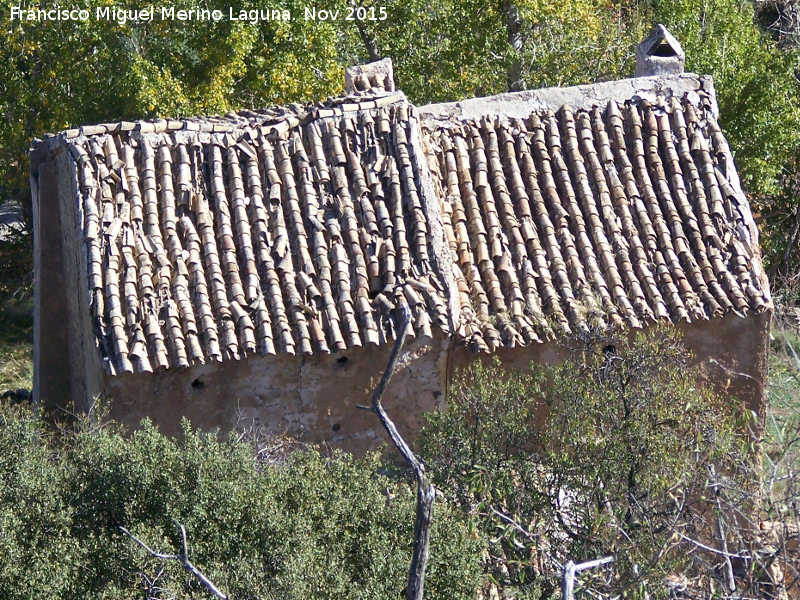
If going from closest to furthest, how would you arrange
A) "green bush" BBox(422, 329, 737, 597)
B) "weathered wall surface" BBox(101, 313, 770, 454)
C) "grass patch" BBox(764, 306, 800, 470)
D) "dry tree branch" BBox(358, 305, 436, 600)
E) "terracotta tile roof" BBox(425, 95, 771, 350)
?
"dry tree branch" BBox(358, 305, 436, 600) → "green bush" BBox(422, 329, 737, 597) → "weathered wall surface" BBox(101, 313, 770, 454) → "terracotta tile roof" BBox(425, 95, 771, 350) → "grass patch" BBox(764, 306, 800, 470)

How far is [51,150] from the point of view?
1153 cm

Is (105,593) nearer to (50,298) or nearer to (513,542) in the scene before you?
(513,542)

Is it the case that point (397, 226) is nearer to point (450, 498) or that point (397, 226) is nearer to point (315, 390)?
point (315, 390)

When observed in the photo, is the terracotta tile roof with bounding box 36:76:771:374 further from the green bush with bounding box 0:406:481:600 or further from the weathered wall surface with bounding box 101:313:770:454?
the green bush with bounding box 0:406:481:600

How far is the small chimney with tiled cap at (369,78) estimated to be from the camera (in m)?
12.5

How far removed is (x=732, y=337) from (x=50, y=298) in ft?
25.0

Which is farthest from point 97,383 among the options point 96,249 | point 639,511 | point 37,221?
point 639,511

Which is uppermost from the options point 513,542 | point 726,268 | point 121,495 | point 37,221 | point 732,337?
point 37,221

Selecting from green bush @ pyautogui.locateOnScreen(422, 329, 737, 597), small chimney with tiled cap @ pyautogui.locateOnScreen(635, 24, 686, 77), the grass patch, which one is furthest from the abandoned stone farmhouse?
the grass patch

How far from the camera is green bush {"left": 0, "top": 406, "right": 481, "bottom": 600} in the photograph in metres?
7.89

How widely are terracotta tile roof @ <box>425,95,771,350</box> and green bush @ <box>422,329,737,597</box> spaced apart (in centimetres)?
90

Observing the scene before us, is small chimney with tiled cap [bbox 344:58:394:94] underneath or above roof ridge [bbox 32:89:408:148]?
above

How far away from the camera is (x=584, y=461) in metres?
9.22

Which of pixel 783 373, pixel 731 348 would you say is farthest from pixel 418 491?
pixel 783 373
